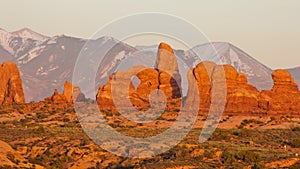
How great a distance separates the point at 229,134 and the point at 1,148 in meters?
38.3

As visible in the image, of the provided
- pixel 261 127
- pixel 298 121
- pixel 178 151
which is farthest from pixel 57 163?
pixel 298 121

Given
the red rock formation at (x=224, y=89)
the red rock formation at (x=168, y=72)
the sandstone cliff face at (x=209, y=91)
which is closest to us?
the red rock formation at (x=224, y=89)

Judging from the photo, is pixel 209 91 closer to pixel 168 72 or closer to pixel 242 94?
pixel 242 94

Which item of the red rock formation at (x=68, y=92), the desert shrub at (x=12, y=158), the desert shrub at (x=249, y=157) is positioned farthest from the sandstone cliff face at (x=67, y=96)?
the desert shrub at (x=249, y=157)

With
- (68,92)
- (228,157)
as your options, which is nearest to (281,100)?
(68,92)

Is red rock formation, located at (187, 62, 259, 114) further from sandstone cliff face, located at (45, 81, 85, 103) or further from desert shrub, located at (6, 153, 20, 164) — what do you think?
desert shrub, located at (6, 153, 20, 164)

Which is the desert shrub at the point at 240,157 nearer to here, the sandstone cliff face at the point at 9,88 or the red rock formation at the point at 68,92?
the red rock formation at the point at 68,92

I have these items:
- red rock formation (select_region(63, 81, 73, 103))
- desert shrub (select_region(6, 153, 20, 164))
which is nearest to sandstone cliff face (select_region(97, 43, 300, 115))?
red rock formation (select_region(63, 81, 73, 103))

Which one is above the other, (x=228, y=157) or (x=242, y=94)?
(x=242, y=94)

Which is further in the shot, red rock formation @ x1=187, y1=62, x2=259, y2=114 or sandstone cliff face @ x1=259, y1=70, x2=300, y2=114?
red rock formation @ x1=187, y1=62, x2=259, y2=114

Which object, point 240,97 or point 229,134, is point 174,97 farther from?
point 229,134

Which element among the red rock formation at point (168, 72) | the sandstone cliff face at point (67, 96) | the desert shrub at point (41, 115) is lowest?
the desert shrub at point (41, 115)

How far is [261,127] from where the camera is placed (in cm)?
10775

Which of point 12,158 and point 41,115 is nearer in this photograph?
point 12,158
